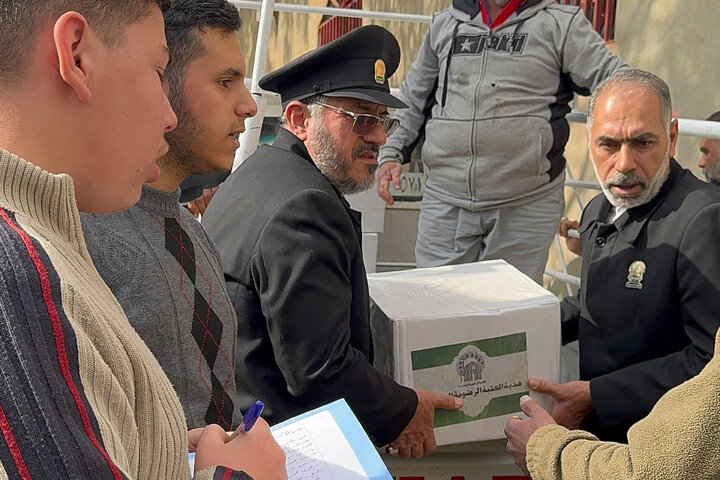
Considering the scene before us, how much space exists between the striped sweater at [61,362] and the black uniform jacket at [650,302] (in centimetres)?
167

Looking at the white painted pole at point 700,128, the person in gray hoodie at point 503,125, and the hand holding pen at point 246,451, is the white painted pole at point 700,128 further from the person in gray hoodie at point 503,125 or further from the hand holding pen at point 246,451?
the hand holding pen at point 246,451

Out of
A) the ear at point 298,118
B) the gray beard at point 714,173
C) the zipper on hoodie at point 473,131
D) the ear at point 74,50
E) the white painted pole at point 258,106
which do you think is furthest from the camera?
the gray beard at point 714,173

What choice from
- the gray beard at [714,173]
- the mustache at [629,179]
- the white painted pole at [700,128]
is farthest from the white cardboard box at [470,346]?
the gray beard at [714,173]

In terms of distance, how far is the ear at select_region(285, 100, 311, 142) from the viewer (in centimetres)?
232

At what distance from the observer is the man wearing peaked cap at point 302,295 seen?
189 cm

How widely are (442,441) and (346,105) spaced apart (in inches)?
38.0

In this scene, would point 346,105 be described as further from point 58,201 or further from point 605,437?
point 58,201

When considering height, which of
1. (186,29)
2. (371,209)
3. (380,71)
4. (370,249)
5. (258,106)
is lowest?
(370,249)

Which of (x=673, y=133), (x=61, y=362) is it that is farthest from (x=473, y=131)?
(x=61, y=362)

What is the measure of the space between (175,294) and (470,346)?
89cm

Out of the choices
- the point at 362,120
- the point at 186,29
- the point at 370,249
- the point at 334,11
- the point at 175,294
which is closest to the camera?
the point at 175,294

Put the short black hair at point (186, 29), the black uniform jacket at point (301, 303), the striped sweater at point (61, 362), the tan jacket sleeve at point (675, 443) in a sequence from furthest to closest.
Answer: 1. the black uniform jacket at point (301, 303)
2. the short black hair at point (186, 29)
3. the tan jacket sleeve at point (675, 443)
4. the striped sweater at point (61, 362)

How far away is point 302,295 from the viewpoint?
6.15 feet

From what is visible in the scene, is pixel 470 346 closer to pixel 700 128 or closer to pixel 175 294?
pixel 175 294
